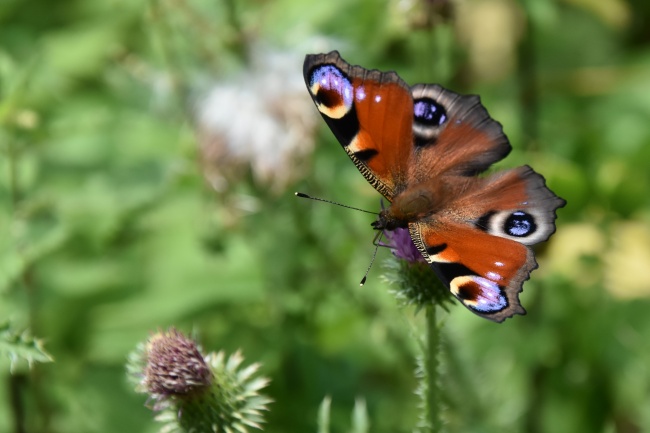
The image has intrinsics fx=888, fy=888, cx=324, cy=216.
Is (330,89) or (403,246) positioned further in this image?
(330,89)

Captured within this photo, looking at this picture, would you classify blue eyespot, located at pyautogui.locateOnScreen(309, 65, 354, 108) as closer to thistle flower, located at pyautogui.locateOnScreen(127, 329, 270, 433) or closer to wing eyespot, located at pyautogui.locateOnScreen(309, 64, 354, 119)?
wing eyespot, located at pyautogui.locateOnScreen(309, 64, 354, 119)

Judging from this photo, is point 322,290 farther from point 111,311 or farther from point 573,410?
point 573,410

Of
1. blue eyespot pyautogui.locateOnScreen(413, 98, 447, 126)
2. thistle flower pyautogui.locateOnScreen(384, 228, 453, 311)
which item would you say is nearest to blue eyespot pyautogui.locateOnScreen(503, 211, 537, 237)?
thistle flower pyautogui.locateOnScreen(384, 228, 453, 311)

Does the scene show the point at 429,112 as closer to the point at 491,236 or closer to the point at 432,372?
the point at 491,236

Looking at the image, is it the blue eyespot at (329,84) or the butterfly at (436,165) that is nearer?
the butterfly at (436,165)

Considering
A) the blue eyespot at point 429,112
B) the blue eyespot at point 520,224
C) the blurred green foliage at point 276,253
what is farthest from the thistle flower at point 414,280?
the blurred green foliage at point 276,253

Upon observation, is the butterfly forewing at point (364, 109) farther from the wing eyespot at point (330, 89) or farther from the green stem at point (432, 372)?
the green stem at point (432, 372)

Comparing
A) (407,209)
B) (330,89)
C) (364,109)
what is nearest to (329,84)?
(330,89)
